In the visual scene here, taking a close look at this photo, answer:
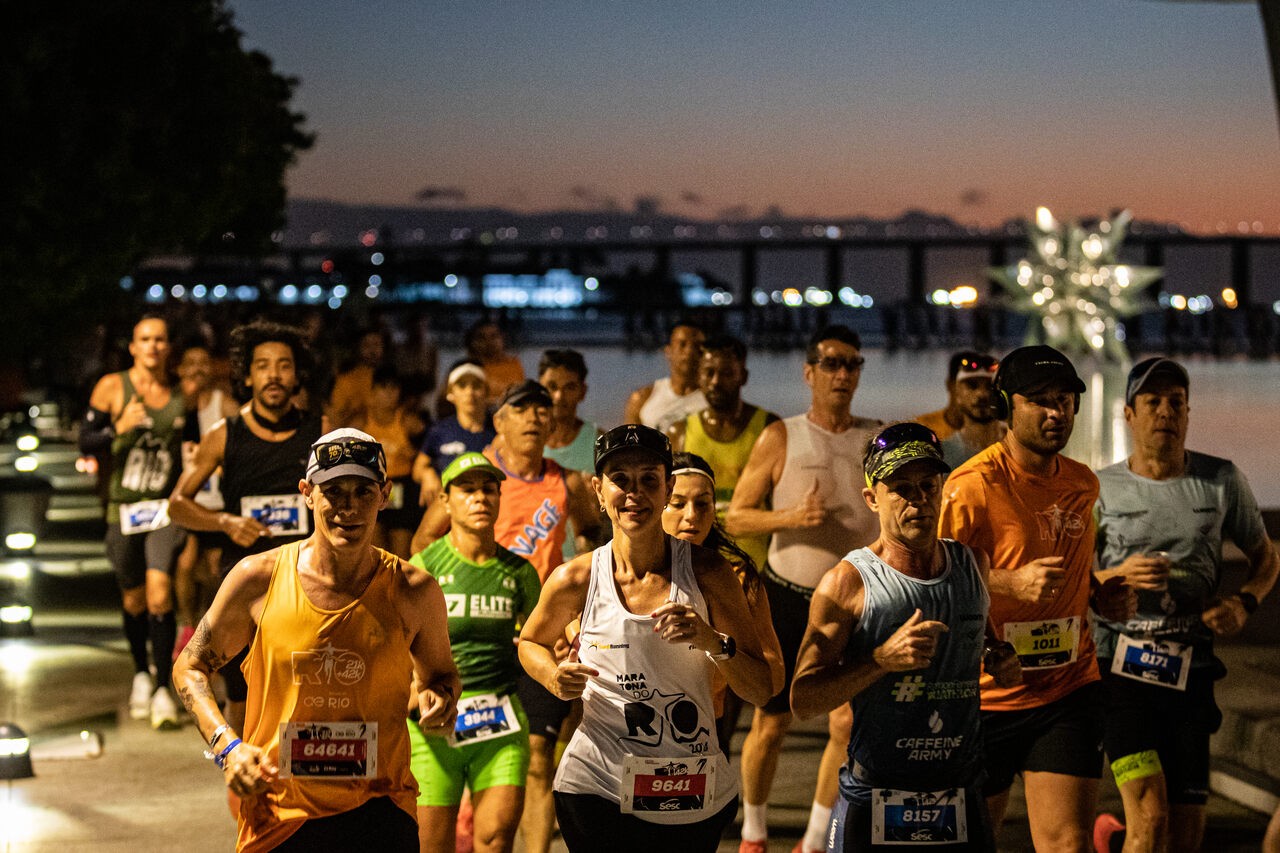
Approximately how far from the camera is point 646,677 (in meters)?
4.37

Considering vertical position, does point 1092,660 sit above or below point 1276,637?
above

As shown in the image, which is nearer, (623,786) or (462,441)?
(623,786)

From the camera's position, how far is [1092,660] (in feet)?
17.8

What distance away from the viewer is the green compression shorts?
17.5 ft

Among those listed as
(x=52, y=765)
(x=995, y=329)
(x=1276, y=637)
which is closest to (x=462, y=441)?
(x=52, y=765)

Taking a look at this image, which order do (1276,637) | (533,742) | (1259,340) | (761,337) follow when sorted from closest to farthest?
(533,742)
(1276,637)
(1259,340)
(761,337)

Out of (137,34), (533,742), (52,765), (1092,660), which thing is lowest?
(52,765)

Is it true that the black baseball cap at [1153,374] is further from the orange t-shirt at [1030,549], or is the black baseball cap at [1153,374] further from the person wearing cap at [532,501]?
the person wearing cap at [532,501]

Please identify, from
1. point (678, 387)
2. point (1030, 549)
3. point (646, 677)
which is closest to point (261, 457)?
point (646, 677)

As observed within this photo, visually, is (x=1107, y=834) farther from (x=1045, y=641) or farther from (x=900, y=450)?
(x=900, y=450)

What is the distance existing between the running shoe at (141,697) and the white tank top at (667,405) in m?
3.00

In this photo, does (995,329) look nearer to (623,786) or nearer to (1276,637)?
(1276,637)

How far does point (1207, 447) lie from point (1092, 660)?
14387mm

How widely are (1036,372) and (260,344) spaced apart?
10.6 ft
